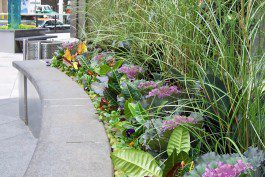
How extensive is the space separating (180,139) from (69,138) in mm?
700

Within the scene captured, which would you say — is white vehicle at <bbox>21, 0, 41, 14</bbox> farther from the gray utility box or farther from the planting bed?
the planting bed

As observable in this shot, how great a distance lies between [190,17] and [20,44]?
13.8 metres

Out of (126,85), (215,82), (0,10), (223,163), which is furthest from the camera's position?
(0,10)

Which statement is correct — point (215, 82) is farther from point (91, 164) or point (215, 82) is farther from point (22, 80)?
point (22, 80)

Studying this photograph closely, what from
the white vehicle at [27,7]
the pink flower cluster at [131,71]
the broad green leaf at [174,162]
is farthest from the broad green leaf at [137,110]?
the white vehicle at [27,7]

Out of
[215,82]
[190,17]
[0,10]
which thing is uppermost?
[190,17]

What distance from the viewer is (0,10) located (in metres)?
39.9

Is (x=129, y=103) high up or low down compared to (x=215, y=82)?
down

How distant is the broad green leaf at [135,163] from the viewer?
166 centimetres

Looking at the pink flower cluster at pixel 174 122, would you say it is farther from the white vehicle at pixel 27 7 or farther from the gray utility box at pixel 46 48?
the white vehicle at pixel 27 7

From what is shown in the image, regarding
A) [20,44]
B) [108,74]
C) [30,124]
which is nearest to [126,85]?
[108,74]

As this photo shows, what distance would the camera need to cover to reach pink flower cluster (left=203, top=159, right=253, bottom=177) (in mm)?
1307

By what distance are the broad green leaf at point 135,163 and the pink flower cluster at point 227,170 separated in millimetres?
356

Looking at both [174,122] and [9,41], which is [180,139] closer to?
[174,122]
